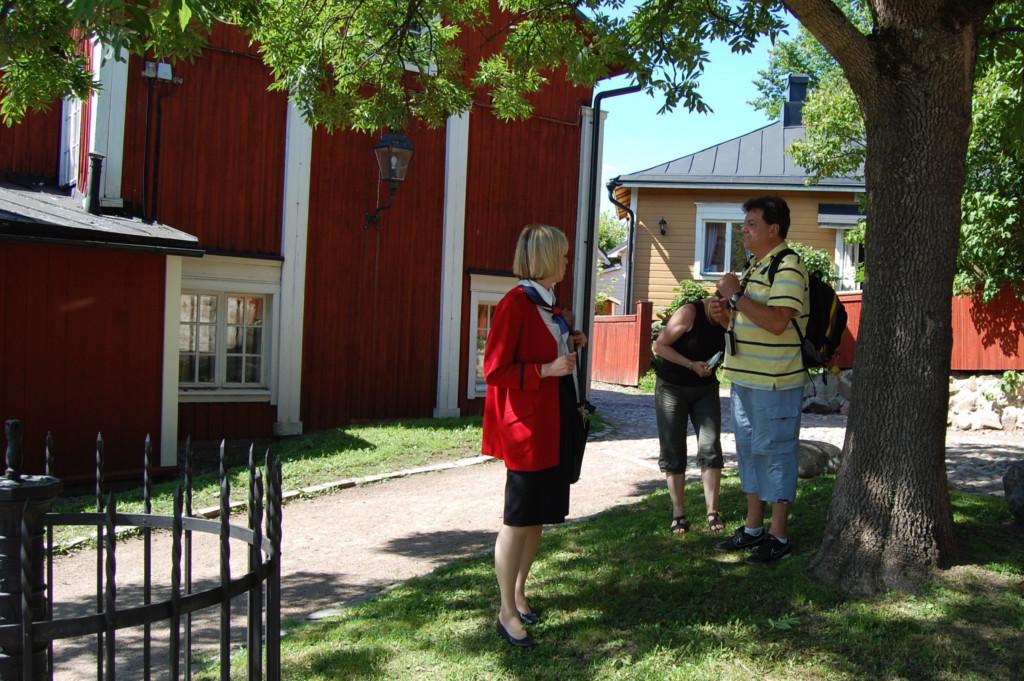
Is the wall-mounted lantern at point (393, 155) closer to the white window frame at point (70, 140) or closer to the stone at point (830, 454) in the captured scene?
the white window frame at point (70, 140)

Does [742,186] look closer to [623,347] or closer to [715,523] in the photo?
[623,347]

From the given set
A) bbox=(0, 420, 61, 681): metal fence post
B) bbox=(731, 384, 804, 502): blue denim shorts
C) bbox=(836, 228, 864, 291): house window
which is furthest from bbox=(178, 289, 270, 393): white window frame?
bbox=(836, 228, 864, 291): house window

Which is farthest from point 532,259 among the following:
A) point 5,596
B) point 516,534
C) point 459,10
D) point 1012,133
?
point 459,10

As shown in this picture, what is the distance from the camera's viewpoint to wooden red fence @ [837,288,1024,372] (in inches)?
509

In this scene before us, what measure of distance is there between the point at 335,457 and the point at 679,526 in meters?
5.52

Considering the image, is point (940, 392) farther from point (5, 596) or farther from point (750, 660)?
point (5, 596)

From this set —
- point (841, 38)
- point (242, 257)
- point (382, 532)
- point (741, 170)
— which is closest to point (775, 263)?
point (841, 38)

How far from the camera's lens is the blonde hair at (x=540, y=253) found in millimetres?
4191

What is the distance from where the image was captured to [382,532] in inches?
296

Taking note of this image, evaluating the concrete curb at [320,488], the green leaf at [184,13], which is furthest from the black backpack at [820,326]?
the concrete curb at [320,488]

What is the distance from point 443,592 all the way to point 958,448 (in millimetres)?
7414

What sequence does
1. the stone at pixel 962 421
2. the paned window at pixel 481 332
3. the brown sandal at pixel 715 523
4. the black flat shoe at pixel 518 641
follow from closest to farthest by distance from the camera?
the black flat shoe at pixel 518 641 → the brown sandal at pixel 715 523 → the stone at pixel 962 421 → the paned window at pixel 481 332

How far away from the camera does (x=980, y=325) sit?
43.4 feet

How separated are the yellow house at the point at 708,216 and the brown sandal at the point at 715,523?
54.8 ft
